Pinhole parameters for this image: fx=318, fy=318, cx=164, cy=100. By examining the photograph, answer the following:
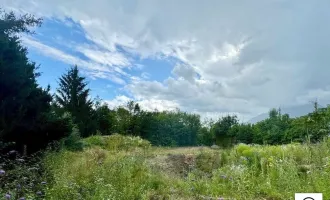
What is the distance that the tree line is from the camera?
6758 millimetres

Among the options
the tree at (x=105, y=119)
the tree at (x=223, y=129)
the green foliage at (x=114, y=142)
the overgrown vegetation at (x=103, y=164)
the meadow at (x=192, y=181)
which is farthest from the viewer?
the tree at (x=105, y=119)

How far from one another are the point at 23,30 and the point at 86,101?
1673 centimetres

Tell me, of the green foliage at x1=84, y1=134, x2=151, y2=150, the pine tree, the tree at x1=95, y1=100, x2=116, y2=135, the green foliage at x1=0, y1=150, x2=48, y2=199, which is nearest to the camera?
the green foliage at x1=0, y1=150, x2=48, y2=199

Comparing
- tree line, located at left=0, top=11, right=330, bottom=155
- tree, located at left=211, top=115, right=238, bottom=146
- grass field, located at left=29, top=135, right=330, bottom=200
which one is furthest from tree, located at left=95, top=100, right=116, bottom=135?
grass field, located at left=29, top=135, right=330, bottom=200

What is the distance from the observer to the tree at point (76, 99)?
74.5ft

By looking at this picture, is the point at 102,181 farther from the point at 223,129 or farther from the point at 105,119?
the point at 105,119

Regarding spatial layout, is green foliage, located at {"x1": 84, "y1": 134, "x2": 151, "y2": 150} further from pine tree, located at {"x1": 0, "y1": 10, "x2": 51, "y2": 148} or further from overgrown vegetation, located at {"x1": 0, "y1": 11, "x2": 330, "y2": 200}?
pine tree, located at {"x1": 0, "y1": 10, "x2": 51, "y2": 148}

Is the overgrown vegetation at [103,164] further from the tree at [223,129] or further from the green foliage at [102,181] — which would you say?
the tree at [223,129]

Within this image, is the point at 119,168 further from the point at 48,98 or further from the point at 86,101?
the point at 86,101

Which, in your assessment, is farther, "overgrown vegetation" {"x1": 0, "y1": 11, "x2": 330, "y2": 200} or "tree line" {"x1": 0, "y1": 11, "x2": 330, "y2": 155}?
"tree line" {"x1": 0, "y1": 11, "x2": 330, "y2": 155}

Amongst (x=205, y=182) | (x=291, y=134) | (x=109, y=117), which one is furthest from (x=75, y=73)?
(x=205, y=182)

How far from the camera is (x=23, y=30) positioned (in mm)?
7844

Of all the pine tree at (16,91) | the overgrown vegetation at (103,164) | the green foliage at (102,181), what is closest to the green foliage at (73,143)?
the overgrown vegetation at (103,164)

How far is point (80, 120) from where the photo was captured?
22234 mm
